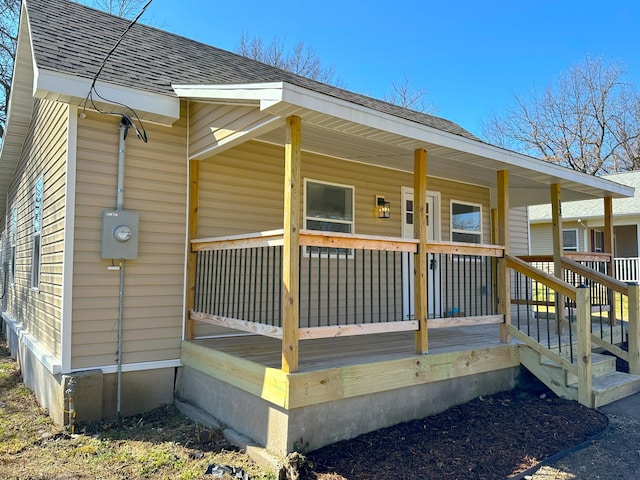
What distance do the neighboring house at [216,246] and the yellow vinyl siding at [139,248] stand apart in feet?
0.05

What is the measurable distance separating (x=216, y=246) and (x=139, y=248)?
81 centimetres

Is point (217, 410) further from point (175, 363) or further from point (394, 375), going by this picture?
point (394, 375)

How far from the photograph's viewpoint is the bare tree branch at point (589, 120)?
24266mm

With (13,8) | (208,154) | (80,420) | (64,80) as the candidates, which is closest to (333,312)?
(208,154)

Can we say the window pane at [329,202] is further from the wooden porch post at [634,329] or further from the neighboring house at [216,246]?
the wooden porch post at [634,329]

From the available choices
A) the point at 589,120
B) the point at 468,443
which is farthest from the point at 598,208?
the point at 468,443

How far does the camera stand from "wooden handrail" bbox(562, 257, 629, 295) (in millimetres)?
5523

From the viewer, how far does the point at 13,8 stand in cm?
1353

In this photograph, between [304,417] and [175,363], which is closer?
[304,417]

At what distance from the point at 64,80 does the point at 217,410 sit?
10.8 feet

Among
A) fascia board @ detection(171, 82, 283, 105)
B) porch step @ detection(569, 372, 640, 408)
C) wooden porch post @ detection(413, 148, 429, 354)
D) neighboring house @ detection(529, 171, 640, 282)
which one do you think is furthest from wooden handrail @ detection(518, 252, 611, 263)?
neighboring house @ detection(529, 171, 640, 282)

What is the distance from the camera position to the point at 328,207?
253 inches

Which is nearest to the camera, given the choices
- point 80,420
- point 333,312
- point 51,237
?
point 80,420

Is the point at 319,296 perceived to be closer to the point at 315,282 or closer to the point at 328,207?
the point at 315,282
